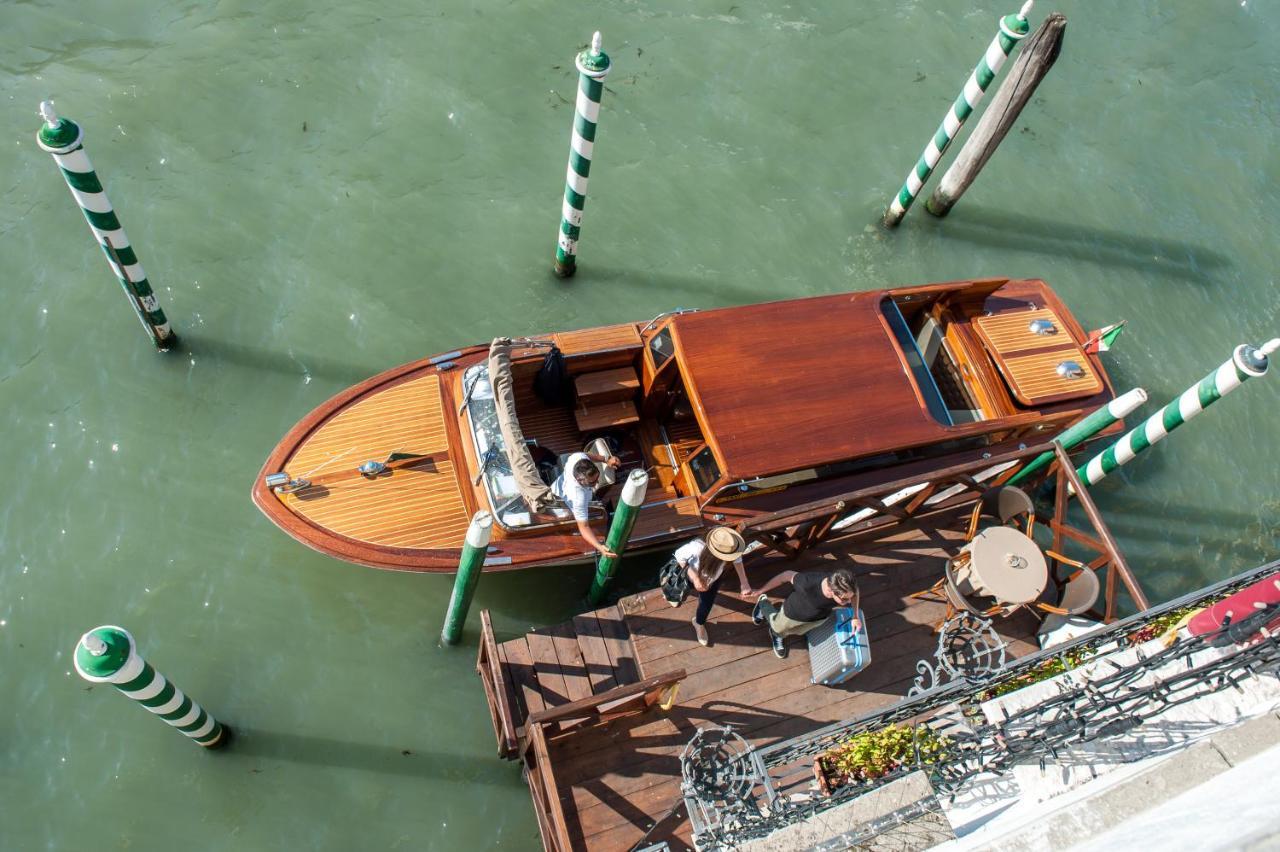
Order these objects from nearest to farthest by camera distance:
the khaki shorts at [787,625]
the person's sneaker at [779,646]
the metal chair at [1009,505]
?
the khaki shorts at [787,625], the person's sneaker at [779,646], the metal chair at [1009,505]

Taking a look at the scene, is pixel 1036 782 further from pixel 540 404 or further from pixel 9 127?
pixel 9 127

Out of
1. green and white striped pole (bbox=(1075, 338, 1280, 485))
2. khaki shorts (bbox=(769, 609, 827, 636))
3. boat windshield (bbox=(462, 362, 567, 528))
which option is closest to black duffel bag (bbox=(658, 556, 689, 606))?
khaki shorts (bbox=(769, 609, 827, 636))

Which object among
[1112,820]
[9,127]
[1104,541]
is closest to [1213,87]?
[1104,541]

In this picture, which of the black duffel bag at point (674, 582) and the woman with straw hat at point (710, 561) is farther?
the black duffel bag at point (674, 582)

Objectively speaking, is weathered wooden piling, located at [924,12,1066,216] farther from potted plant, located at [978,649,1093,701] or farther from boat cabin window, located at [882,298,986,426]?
potted plant, located at [978,649,1093,701]

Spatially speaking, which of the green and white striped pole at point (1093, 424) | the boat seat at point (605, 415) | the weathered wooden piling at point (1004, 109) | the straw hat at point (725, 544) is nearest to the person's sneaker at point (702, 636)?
the straw hat at point (725, 544)

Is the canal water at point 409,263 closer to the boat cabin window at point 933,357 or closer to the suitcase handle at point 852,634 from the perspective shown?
the boat cabin window at point 933,357
